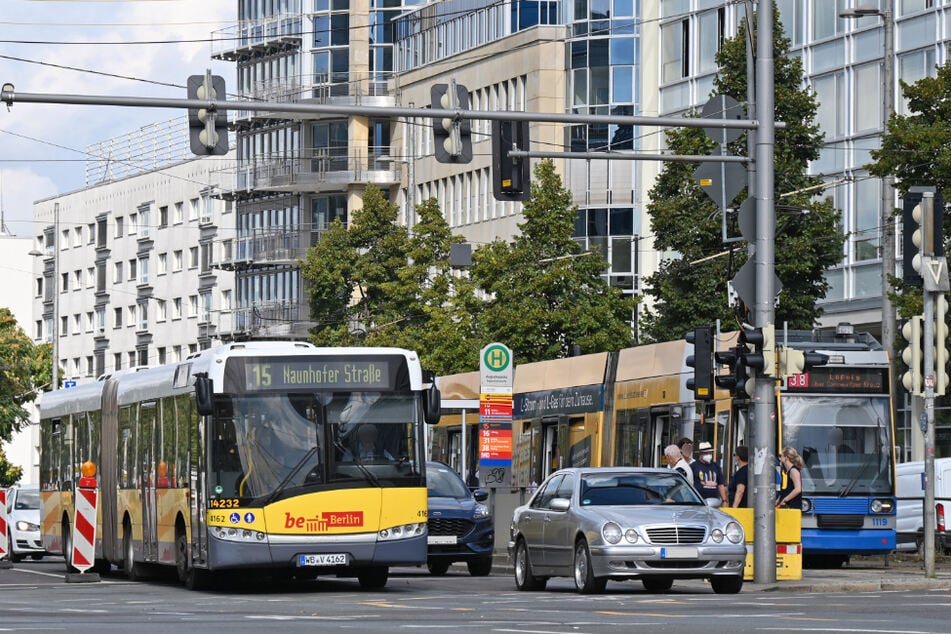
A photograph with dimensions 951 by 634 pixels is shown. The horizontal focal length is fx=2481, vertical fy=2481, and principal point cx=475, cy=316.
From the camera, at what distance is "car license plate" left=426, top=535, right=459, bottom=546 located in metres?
31.9

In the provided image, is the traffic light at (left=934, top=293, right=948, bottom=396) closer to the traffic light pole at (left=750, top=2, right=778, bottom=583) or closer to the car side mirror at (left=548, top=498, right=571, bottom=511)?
the traffic light pole at (left=750, top=2, right=778, bottom=583)

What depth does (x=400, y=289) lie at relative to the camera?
71.2 metres

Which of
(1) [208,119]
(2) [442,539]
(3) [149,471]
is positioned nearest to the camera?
(1) [208,119]

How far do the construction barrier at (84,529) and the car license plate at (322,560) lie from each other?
5896 millimetres

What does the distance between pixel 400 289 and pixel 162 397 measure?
41.2 m

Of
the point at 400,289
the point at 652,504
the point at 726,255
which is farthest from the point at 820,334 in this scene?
the point at 400,289

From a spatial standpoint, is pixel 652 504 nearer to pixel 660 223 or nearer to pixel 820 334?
pixel 820 334

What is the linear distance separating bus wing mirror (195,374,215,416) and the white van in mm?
15334

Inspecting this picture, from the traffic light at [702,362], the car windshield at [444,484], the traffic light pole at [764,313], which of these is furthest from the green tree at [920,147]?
the traffic light at [702,362]

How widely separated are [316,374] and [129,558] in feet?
20.3

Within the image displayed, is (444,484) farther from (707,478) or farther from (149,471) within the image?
(707,478)

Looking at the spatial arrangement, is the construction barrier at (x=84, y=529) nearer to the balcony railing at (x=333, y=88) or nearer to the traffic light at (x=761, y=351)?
the traffic light at (x=761, y=351)

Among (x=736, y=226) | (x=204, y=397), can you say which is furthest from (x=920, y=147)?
(x=204, y=397)

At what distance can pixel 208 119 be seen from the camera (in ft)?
85.7
